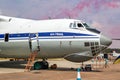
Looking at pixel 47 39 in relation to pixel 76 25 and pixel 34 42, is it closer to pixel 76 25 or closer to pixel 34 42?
pixel 34 42

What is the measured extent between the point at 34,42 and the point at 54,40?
204 centimetres

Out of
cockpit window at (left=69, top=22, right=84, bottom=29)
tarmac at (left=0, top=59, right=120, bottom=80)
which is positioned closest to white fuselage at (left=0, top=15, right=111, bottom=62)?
cockpit window at (left=69, top=22, right=84, bottom=29)

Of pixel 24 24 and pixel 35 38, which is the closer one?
pixel 35 38

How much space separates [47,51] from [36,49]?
1.11 metres

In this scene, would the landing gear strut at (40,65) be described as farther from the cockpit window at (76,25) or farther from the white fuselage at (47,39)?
the cockpit window at (76,25)

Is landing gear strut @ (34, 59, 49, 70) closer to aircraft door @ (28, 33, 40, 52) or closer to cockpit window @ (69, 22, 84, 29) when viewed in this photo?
aircraft door @ (28, 33, 40, 52)

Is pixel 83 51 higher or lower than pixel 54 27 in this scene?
lower

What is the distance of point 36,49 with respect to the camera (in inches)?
978

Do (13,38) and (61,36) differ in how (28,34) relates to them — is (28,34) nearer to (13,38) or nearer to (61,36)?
(13,38)

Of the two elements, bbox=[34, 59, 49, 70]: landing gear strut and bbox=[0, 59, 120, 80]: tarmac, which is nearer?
bbox=[0, 59, 120, 80]: tarmac

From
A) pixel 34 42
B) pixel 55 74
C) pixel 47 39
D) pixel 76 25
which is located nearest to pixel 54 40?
pixel 47 39

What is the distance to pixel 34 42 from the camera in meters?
24.9

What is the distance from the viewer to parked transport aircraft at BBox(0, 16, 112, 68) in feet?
76.6

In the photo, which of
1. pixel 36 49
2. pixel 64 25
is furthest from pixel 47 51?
pixel 64 25
